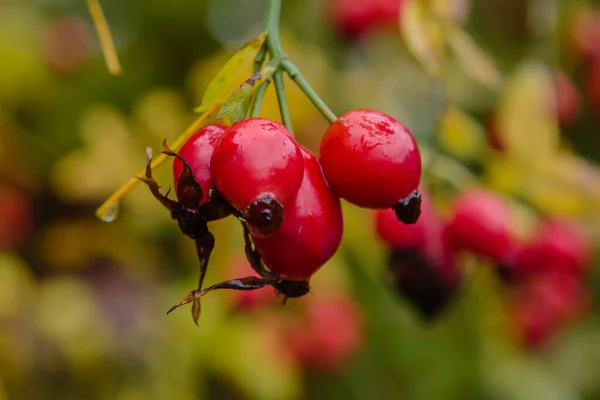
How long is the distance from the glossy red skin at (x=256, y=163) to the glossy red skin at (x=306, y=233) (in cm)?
3

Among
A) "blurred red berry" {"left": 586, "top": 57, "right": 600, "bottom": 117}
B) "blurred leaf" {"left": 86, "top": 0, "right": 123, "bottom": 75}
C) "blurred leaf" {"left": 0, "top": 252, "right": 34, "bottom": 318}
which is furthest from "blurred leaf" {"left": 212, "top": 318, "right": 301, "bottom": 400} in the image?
"blurred red berry" {"left": 586, "top": 57, "right": 600, "bottom": 117}

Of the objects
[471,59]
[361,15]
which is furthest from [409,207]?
[361,15]

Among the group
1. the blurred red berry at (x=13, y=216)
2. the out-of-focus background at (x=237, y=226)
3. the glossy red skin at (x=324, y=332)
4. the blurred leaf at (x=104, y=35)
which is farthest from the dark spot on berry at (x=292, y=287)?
the blurred red berry at (x=13, y=216)

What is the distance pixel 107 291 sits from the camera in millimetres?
2039

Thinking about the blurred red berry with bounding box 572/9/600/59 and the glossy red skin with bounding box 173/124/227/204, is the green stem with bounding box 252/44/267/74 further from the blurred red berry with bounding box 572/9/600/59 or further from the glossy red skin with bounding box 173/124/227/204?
the blurred red berry with bounding box 572/9/600/59

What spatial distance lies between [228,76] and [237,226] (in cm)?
91

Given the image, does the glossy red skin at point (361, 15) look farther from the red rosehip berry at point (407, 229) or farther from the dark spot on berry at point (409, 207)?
the dark spot on berry at point (409, 207)

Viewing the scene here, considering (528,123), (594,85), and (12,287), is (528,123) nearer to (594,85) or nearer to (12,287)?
(12,287)

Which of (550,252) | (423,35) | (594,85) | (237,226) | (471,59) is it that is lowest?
(594,85)

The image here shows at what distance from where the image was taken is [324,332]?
1.74m

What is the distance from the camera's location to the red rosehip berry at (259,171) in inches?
20.3

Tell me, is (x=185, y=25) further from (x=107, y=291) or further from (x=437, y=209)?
(x=437, y=209)

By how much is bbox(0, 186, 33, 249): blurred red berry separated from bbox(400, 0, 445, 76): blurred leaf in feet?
4.03

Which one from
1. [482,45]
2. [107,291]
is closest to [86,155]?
[107,291]
